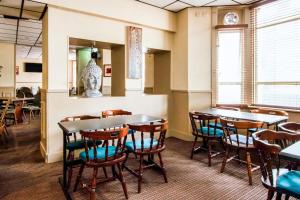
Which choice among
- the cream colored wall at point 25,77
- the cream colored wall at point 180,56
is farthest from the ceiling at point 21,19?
the cream colored wall at point 25,77

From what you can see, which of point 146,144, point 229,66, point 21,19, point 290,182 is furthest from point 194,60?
point 21,19

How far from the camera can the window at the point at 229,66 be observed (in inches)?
181

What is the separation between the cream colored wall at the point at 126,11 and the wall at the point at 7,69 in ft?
19.7

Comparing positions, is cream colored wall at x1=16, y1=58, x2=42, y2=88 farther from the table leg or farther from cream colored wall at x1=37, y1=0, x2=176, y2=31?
the table leg

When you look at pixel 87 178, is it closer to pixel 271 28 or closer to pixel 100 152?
pixel 100 152

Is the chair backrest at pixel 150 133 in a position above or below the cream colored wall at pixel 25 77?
below

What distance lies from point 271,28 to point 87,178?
13.7 feet

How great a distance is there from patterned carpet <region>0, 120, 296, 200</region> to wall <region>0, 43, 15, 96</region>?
5389 millimetres

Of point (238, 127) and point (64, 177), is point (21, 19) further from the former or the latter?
point (238, 127)

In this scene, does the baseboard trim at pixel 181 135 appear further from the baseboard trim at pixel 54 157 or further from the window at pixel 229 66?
the baseboard trim at pixel 54 157

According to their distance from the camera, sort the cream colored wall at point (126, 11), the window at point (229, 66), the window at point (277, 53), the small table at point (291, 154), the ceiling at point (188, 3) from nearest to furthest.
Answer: the small table at point (291, 154), the cream colored wall at point (126, 11), the window at point (277, 53), the ceiling at point (188, 3), the window at point (229, 66)

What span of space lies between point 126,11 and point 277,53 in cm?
297

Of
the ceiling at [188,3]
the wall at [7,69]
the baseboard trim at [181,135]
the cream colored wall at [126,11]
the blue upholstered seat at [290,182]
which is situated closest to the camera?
the blue upholstered seat at [290,182]

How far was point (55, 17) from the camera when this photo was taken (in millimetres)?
3463
